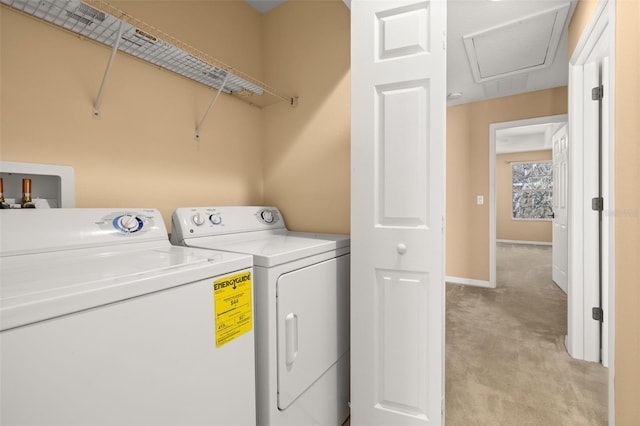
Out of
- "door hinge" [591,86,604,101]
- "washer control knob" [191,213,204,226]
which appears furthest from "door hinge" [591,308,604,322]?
"washer control knob" [191,213,204,226]

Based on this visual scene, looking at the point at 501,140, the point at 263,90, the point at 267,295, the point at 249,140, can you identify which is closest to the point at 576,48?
the point at 263,90

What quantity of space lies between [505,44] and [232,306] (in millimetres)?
2932

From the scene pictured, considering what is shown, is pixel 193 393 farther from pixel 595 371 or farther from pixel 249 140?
pixel 595 371

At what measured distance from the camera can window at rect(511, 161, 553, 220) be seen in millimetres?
7512

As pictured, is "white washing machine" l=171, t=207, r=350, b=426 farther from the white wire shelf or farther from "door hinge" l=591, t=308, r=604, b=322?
"door hinge" l=591, t=308, r=604, b=322

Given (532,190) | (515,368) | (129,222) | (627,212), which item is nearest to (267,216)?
(129,222)

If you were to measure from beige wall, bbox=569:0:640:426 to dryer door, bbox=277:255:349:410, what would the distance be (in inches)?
45.0

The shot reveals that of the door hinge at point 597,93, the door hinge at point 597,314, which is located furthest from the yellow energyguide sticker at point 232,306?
the door hinge at point 597,93

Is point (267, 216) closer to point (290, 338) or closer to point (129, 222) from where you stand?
point (129, 222)

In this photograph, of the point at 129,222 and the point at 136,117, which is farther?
the point at 136,117

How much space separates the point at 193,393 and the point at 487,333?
2435mm

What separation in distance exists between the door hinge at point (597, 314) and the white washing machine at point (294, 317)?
1.82 m

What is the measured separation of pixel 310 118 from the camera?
198cm

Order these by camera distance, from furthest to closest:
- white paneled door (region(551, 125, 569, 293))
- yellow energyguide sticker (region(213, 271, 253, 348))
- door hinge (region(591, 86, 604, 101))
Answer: white paneled door (region(551, 125, 569, 293))
door hinge (region(591, 86, 604, 101))
yellow energyguide sticker (region(213, 271, 253, 348))
